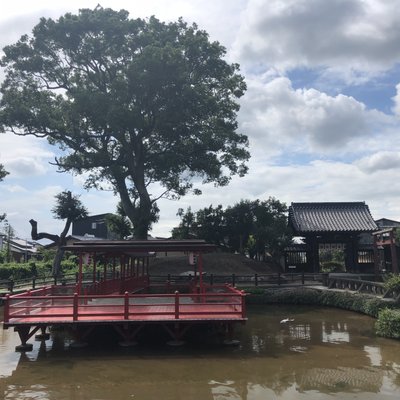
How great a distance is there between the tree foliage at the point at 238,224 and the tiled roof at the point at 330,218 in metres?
1.23

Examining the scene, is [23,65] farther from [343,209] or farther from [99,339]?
[343,209]

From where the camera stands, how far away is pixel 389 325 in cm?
1488

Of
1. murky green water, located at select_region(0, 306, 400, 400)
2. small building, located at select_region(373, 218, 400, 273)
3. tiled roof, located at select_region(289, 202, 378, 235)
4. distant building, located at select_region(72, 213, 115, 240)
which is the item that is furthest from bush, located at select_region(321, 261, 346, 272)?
distant building, located at select_region(72, 213, 115, 240)

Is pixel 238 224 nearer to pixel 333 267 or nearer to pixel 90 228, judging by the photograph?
pixel 333 267

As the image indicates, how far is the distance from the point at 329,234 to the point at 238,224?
7980 millimetres

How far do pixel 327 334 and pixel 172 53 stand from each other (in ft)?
63.8

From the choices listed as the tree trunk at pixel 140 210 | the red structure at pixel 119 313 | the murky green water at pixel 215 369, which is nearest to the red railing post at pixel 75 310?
the red structure at pixel 119 313

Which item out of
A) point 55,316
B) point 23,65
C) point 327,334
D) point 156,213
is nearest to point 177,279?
point 156,213

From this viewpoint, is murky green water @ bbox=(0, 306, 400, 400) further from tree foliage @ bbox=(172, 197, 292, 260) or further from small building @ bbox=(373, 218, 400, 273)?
tree foliage @ bbox=(172, 197, 292, 260)

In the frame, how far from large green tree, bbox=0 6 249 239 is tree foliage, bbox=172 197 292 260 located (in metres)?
5.01

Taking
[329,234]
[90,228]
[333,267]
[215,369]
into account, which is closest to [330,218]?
[329,234]

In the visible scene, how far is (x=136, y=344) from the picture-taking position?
13539mm

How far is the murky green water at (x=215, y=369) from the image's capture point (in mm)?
9336

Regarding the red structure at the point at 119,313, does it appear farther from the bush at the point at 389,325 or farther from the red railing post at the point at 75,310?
the bush at the point at 389,325
